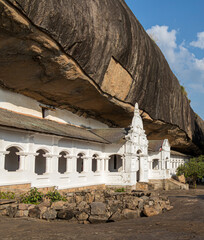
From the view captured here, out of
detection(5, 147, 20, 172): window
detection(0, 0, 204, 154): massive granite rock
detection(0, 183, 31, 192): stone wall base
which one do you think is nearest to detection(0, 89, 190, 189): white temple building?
detection(5, 147, 20, 172): window

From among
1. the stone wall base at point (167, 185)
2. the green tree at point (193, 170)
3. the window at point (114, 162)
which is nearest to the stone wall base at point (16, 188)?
the window at point (114, 162)

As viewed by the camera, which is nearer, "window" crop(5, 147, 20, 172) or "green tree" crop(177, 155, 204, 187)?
"window" crop(5, 147, 20, 172)

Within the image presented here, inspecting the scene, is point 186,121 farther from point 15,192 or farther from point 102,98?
point 15,192

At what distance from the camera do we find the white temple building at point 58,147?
14414 mm

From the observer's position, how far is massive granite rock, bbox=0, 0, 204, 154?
11508 mm

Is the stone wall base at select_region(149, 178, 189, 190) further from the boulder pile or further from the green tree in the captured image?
the boulder pile

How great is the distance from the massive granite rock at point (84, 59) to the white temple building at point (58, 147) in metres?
0.98

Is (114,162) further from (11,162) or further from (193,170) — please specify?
(193,170)

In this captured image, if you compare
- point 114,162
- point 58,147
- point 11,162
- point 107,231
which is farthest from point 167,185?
point 107,231

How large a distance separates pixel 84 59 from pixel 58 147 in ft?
19.3

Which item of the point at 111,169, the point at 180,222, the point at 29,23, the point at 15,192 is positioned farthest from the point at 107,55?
the point at 111,169

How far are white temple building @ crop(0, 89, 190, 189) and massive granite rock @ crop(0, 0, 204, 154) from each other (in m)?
0.98

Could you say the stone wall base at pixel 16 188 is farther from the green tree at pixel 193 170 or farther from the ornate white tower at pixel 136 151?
the green tree at pixel 193 170

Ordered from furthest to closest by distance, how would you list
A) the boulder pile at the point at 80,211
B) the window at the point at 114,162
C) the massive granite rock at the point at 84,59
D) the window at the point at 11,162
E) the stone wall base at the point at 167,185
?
the stone wall base at the point at 167,185 < the window at the point at 114,162 < the window at the point at 11,162 < the massive granite rock at the point at 84,59 < the boulder pile at the point at 80,211
